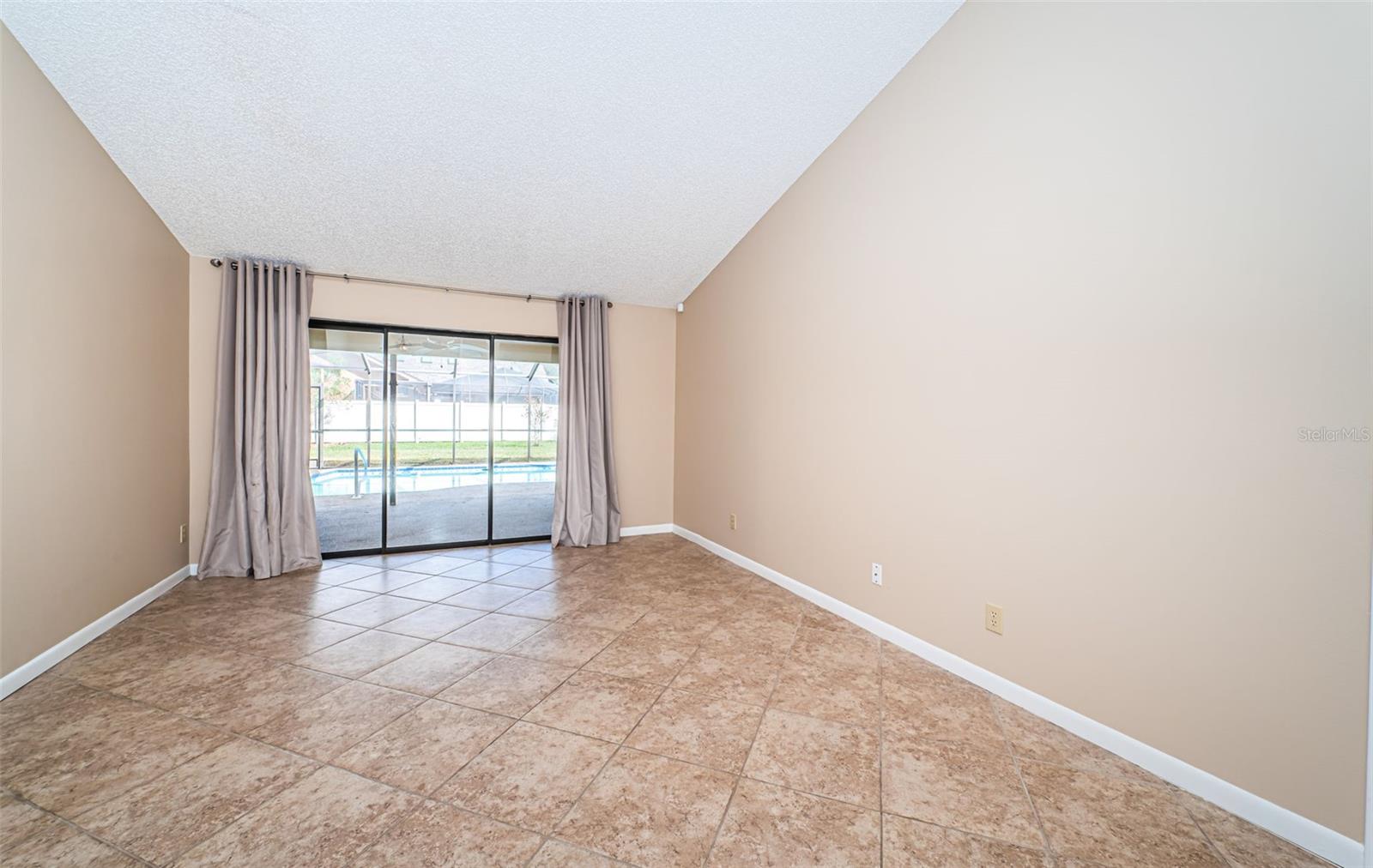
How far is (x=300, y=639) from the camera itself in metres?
2.60

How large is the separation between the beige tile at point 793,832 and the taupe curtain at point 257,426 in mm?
3888

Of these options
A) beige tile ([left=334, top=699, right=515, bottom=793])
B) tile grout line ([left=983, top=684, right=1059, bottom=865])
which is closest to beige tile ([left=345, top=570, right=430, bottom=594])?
beige tile ([left=334, top=699, right=515, bottom=793])

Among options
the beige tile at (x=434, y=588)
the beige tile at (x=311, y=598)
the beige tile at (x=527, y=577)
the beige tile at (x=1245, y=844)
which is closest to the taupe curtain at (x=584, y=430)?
the beige tile at (x=527, y=577)

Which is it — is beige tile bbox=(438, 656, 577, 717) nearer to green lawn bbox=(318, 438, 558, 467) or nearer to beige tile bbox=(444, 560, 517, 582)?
beige tile bbox=(444, 560, 517, 582)

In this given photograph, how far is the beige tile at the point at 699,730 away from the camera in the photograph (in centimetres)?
172

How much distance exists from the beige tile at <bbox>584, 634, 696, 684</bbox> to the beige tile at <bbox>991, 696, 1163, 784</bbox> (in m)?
1.37

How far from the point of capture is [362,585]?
3453 millimetres

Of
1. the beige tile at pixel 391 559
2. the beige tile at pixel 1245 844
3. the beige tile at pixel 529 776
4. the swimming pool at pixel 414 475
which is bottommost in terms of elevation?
the beige tile at pixel 1245 844

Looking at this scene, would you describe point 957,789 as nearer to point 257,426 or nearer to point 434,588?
point 434,588

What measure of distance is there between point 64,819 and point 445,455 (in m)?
3.68

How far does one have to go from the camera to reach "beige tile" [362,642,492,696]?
85.2 inches

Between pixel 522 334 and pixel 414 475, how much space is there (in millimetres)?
2165

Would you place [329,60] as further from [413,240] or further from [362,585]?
[362,585]

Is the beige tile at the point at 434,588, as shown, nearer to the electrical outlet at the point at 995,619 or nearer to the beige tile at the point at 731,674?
the beige tile at the point at 731,674
